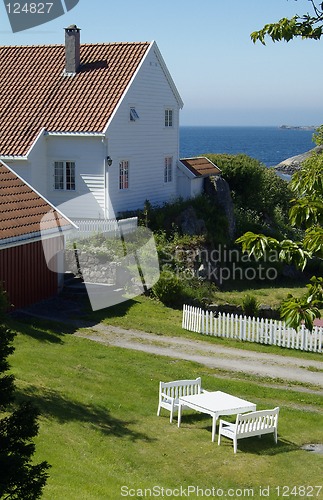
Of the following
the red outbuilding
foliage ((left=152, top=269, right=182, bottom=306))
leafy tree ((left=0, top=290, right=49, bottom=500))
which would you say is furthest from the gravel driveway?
leafy tree ((left=0, top=290, right=49, bottom=500))

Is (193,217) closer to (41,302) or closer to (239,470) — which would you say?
(41,302)

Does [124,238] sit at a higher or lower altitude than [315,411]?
higher

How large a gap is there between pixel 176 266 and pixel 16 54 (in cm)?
1464

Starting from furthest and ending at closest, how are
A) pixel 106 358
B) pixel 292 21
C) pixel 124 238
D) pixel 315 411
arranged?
pixel 124 238
pixel 106 358
pixel 315 411
pixel 292 21

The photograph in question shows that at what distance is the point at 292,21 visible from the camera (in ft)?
34.0

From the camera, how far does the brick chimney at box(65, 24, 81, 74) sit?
111 ft

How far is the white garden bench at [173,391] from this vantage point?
16.5m

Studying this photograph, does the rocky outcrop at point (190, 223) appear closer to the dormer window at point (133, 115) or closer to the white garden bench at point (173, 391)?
the dormer window at point (133, 115)

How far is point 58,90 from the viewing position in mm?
33812

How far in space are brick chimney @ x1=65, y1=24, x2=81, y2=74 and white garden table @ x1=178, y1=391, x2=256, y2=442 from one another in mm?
21403

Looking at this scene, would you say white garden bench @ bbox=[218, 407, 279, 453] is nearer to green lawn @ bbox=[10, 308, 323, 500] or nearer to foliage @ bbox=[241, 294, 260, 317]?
green lawn @ bbox=[10, 308, 323, 500]

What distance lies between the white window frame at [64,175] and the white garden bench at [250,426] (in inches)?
733

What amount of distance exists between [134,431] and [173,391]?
1.84 m

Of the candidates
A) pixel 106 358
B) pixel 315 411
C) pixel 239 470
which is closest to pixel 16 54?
pixel 106 358
